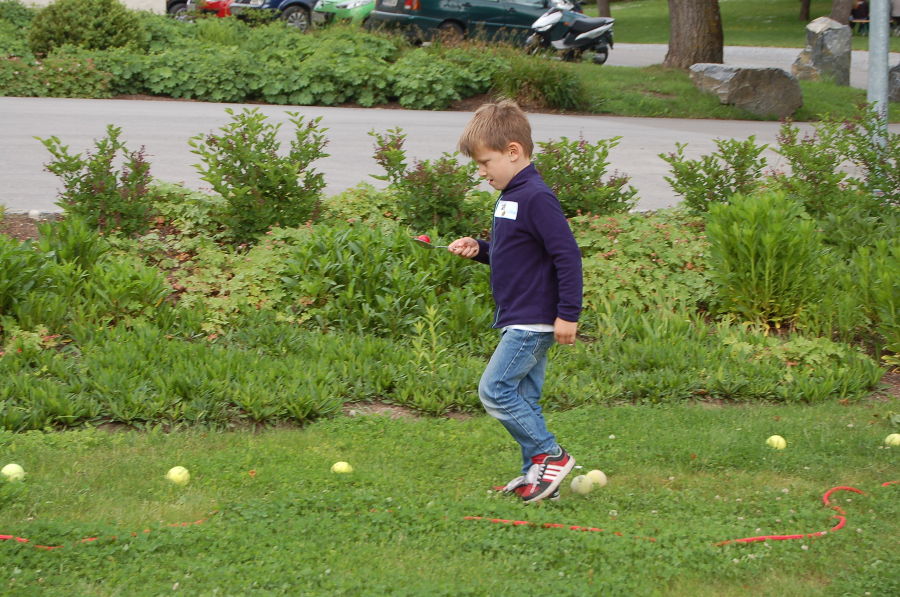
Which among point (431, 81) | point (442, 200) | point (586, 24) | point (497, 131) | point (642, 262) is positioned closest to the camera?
point (497, 131)

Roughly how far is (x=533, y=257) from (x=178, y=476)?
170cm

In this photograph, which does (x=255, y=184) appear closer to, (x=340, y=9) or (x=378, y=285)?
(x=378, y=285)

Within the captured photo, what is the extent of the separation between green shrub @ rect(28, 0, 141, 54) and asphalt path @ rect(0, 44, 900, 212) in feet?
7.69

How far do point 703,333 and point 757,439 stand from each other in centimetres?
136

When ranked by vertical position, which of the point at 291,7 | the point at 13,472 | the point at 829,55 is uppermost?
the point at 291,7

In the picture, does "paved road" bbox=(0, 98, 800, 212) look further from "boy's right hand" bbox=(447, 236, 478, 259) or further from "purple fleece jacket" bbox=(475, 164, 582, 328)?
"purple fleece jacket" bbox=(475, 164, 582, 328)

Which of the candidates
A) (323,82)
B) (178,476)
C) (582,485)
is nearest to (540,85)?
(323,82)

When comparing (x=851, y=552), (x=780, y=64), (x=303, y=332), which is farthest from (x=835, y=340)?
(x=780, y=64)

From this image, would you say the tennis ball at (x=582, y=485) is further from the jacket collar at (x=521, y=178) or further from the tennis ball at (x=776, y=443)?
the jacket collar at (x=521, y=178)

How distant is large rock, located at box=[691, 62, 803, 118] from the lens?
16.4 m

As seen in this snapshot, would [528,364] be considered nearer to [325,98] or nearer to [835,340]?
[835,340]

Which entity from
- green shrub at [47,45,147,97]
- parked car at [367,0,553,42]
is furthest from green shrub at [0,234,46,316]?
parked car at [367,0,553,42]

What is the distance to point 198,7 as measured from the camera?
22.9 m

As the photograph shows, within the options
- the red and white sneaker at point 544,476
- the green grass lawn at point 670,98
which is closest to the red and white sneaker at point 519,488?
the red and white sneaker at point 544,476
